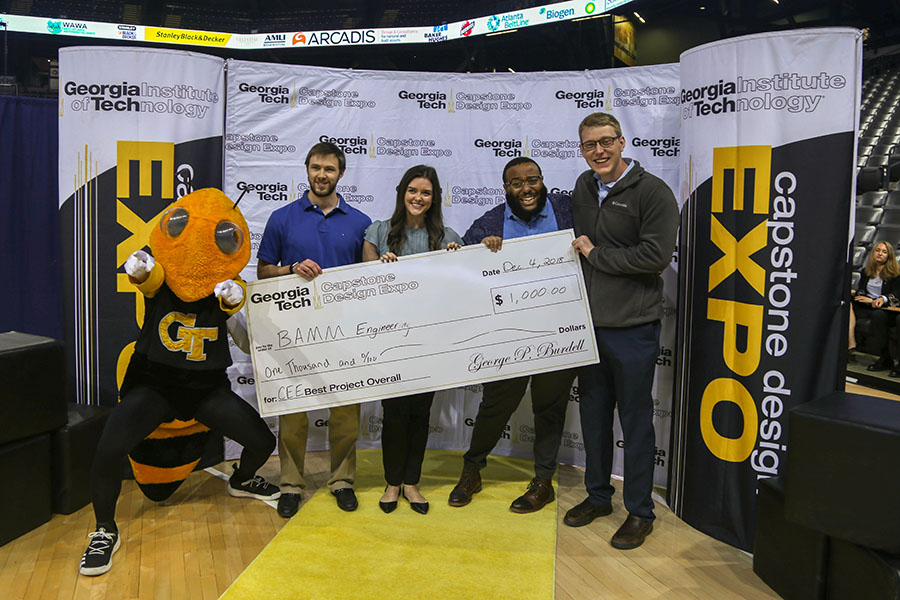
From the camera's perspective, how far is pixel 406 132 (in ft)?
12.2

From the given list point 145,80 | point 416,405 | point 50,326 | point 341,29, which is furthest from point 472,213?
point 341,29

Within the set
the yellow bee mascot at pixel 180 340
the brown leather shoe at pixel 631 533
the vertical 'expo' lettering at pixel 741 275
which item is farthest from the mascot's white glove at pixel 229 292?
the vertical 'expo' lettering at pixel 741 275

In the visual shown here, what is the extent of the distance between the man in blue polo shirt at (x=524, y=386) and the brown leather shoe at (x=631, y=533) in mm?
442

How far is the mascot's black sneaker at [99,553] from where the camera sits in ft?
7.73

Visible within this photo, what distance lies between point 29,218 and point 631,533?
352 centimetres

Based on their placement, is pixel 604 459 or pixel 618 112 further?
pixel 618 112

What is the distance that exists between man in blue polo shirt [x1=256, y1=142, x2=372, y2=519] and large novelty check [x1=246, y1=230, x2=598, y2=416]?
14 centimetres

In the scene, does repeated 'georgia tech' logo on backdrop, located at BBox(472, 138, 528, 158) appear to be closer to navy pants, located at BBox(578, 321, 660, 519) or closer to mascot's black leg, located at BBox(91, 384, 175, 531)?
navy pants, located at BBox(578, 321, 660, 519)

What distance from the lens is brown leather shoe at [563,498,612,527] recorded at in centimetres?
288

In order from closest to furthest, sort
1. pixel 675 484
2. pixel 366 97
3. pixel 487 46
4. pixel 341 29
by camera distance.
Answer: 1. pixel 675 484
2. pixel 366 97
3. pixel 487 46
4. pixel 341 29

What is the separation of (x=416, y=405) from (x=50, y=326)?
2264 millimetres

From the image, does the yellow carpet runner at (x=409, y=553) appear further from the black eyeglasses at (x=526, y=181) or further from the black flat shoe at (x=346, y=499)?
the black eyeglasses at (x=526, y=181)

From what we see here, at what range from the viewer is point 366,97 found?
371 cm

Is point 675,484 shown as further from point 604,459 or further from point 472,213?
point 472,213
